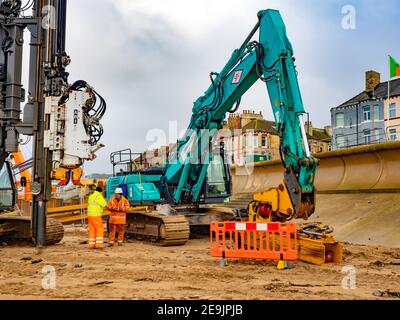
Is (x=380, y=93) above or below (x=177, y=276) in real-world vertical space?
above

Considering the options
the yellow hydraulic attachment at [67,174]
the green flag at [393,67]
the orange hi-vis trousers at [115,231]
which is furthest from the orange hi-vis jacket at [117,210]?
the green flag at [393,67]

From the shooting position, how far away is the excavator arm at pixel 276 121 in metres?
8.88

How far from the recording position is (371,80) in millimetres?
46469

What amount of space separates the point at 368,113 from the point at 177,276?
138 ft

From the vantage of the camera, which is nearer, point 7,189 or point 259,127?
point 7,189

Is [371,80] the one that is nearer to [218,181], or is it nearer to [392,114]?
[392,114]

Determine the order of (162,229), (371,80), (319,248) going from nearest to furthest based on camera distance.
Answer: (319,248)
(162,229)
(371,80)

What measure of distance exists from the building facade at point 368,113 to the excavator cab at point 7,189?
3564 centimetres

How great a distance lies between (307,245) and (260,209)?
1.32 metres

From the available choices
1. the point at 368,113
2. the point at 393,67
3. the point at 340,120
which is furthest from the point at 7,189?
the point at 340,120

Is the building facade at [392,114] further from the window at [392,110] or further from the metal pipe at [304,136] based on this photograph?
the metal pipe at [304,136]

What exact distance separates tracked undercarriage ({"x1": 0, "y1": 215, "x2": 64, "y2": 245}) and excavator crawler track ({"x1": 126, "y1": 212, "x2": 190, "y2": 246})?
218 centimetres

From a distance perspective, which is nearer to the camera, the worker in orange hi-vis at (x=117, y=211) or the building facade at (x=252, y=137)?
the worker in orange hi-vis at (x=117, y=211)

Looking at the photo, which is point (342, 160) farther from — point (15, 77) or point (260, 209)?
point (15, 77)
